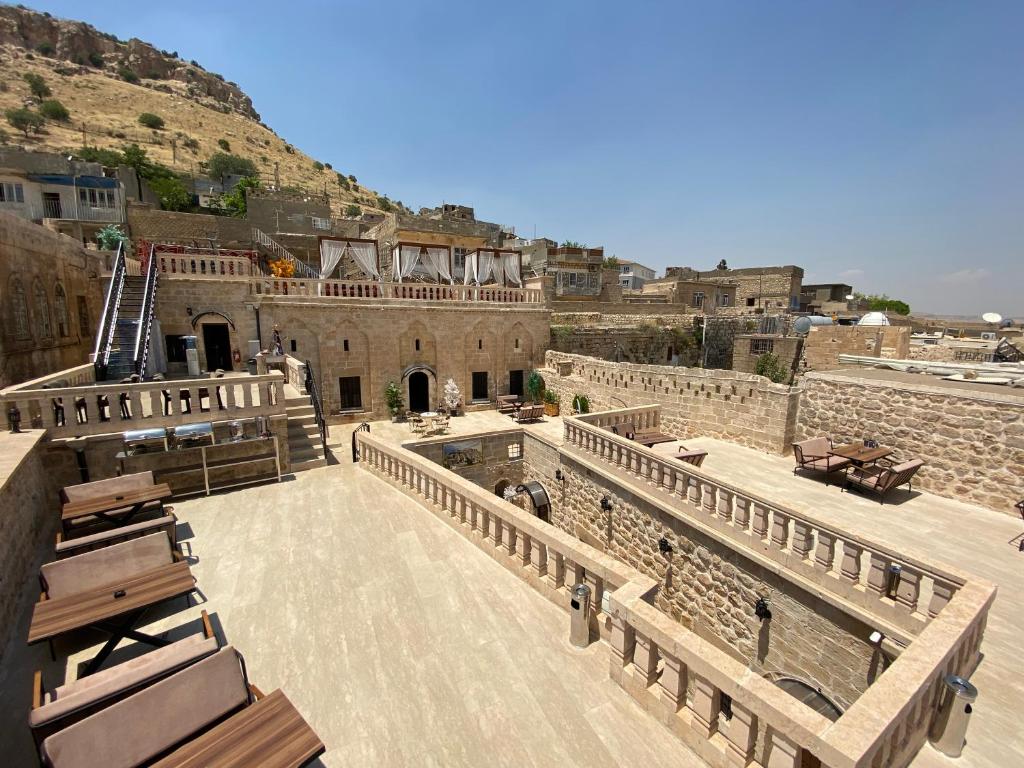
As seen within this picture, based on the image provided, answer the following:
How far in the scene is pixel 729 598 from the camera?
726 cm

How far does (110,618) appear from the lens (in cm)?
390

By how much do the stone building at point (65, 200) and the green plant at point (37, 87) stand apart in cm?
4583

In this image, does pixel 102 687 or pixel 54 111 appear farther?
pixel 54 111

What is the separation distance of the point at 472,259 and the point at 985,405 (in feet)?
59.9

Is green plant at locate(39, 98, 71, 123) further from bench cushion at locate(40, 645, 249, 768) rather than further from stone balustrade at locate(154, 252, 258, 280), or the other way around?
bench cushion at locate(40, 645, 249, 768)

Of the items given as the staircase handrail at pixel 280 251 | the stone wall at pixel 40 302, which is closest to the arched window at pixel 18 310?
the stone wall at pixel 40 302

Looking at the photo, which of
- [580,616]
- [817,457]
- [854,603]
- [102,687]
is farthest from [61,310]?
[817,457]

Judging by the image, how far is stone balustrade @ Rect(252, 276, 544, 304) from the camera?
16.0 meters

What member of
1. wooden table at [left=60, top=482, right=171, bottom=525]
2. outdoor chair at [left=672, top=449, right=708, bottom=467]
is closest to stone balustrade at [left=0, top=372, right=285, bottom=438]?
wooden table at [left=60, top=482, right=171, bottom=525]

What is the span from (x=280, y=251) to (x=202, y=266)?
1353 centimetres

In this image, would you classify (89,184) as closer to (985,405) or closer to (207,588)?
(207,588)

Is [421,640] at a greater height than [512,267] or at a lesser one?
lesser

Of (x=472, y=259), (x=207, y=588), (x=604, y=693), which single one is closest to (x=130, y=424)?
(x=207, y=588)

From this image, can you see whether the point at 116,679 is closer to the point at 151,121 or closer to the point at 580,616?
the point at 580,616
